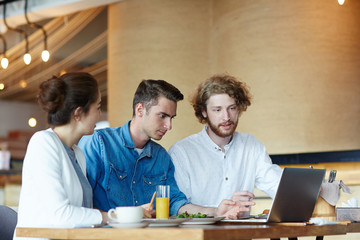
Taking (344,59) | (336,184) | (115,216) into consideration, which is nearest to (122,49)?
(344,59)

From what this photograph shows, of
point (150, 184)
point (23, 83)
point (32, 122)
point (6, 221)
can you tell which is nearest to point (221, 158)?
point (150, 184)

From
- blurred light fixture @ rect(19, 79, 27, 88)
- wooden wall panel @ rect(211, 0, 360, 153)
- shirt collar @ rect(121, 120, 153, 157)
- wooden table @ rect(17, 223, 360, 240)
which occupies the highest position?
blurred light fixture @ rect(19, 79, 27, 88)

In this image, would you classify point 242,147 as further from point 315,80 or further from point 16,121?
point 16,121

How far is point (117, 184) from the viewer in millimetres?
2545

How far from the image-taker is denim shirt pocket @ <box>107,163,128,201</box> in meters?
2.51

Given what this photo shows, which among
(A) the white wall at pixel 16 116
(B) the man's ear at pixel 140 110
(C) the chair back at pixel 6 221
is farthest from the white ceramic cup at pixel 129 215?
(A) the white wall at pixel 16 116

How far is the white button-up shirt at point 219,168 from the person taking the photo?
2941 millimetres

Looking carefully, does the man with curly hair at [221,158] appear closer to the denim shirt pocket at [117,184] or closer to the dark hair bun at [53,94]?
the denim shirt pocket at [117,184]

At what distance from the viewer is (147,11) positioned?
5.98 metres

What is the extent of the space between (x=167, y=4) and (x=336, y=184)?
3.89 metres

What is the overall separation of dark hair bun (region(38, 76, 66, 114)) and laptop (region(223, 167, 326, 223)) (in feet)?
2.92

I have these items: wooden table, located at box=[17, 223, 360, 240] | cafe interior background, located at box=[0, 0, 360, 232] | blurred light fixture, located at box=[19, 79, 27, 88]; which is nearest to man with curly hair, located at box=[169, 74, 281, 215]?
wooden table, located at box=[17, 223, 360, 240]

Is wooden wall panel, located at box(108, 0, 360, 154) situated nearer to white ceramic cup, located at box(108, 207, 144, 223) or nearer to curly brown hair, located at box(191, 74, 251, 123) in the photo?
curly brown hair, located at box(191, 74, 251, 123)

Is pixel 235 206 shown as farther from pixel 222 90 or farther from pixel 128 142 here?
pixel 222 90
